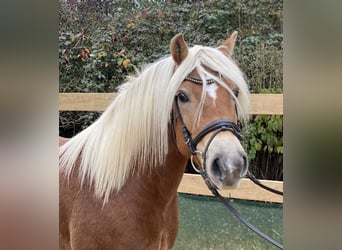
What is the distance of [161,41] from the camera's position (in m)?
1.35

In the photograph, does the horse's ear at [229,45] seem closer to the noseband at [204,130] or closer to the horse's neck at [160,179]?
the noseband at [204,130]

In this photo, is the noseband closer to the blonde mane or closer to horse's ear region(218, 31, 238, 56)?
the blonde mane

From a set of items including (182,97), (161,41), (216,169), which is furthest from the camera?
(161,41)

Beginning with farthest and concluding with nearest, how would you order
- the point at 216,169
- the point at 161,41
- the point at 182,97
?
the point at 161,41
the point at 182,97
the point at 216,169

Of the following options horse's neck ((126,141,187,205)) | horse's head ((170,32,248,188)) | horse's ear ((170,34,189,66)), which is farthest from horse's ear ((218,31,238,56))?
horse's neck ((126,141,187,205))

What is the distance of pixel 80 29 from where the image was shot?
1518 millimetres

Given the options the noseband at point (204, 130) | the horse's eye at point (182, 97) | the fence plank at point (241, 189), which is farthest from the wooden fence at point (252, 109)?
the horse's eye at point (182, 97)

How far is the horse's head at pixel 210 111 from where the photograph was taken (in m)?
1.08

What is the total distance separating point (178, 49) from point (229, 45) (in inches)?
6.8

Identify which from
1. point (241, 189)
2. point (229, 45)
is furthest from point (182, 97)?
point (241, 189)

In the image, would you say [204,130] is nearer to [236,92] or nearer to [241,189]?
[236,92]

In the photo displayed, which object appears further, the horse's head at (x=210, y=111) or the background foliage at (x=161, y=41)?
the background foliage at (x=161, y=41)
